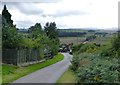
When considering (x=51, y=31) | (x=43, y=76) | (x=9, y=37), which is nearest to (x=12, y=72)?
(x=43, y=76)

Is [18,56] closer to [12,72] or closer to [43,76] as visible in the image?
[12,72]

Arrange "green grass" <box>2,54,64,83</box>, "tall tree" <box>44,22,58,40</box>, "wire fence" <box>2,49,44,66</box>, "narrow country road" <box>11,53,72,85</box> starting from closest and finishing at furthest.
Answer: "narrow country road" <box>11,53,72,85</box> → "green grass" <box>2,54,64,83</box> → "wire fence" <box>2,49,44,66</box> → "tall tree" <box>44,22,58,40</box>

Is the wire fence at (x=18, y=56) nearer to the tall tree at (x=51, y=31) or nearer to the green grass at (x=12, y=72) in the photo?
the green grass at (x=12, y=72)

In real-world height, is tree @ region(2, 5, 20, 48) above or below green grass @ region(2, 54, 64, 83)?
above

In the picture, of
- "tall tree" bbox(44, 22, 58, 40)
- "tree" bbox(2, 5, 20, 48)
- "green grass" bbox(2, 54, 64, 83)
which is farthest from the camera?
"tall tree" bbox(44, 22, 58, 40)

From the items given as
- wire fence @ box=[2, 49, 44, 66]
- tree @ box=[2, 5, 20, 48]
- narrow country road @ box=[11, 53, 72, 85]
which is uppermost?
tree @ box=[2, 5, 20, 48]

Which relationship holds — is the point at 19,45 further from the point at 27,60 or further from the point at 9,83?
the point at 9,83

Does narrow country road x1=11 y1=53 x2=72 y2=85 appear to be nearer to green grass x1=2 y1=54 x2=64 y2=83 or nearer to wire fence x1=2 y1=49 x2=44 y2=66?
green grass x1=2 y1=54 x2=64 y2=83

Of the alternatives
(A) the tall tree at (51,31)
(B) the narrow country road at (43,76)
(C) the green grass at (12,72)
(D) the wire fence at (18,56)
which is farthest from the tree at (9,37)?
(A) the tall tree at (51,31)

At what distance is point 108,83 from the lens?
1627 centimetres

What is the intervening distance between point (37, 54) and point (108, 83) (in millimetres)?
31741

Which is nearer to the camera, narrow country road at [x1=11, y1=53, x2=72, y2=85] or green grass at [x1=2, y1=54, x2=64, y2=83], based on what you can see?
narrow country road at [x1=11, y1=53, x2=72, y2=85]

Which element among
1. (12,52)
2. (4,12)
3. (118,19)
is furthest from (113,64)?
(4,12)

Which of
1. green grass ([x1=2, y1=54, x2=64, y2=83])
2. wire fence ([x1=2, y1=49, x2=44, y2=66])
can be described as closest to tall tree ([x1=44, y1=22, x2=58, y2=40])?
A: wire fence ([x1=2, y1=49, x2=44, y2=66])
